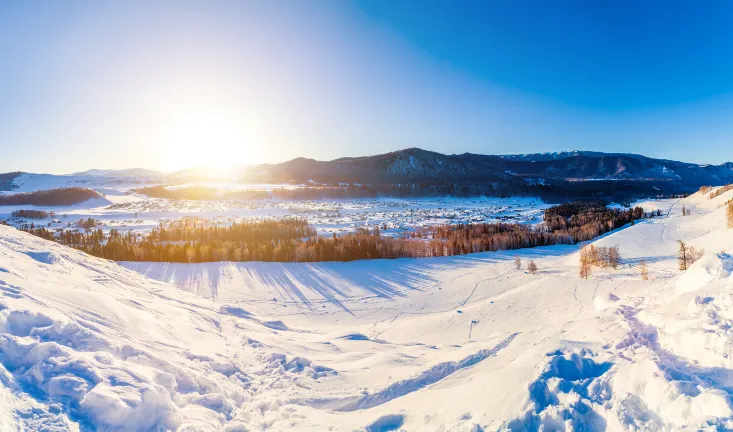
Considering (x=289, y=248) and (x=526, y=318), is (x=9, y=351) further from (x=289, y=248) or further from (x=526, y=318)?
(x=289, y=248)

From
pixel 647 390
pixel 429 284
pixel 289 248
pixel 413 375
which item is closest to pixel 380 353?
pixel 413 375


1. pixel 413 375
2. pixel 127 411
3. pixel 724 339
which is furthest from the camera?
pixel 413 375

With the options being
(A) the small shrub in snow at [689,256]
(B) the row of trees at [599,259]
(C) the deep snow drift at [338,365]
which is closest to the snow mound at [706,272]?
(C) the deep snow drift at [338,365]

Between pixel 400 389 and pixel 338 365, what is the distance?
2.14 metres

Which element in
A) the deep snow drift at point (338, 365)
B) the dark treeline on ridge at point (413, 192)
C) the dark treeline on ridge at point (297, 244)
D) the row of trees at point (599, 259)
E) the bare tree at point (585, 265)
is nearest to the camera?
the deep snow drift at point (338, 365)

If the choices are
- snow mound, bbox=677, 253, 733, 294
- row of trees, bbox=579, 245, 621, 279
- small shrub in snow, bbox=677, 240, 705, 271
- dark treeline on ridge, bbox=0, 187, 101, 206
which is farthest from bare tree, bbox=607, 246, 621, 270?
dark treeline on ridge, bbox=0, 187, 101, 206

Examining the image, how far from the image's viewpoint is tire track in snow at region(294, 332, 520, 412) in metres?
6.39

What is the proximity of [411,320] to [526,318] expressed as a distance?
4252 millimetres

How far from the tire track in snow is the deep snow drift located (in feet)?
0.10

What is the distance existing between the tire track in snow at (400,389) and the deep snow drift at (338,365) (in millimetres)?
32

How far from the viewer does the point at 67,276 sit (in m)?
8.59

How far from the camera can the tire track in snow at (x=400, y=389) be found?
6.39 m

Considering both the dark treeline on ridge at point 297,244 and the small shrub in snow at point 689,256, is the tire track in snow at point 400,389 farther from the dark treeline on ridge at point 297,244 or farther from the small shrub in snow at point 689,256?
the dark treeline on ridge at point 297,244

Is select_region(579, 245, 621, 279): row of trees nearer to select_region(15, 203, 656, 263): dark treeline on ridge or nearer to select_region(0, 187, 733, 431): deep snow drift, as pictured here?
select_region(0, 187, 733, 431): deep snow drift
